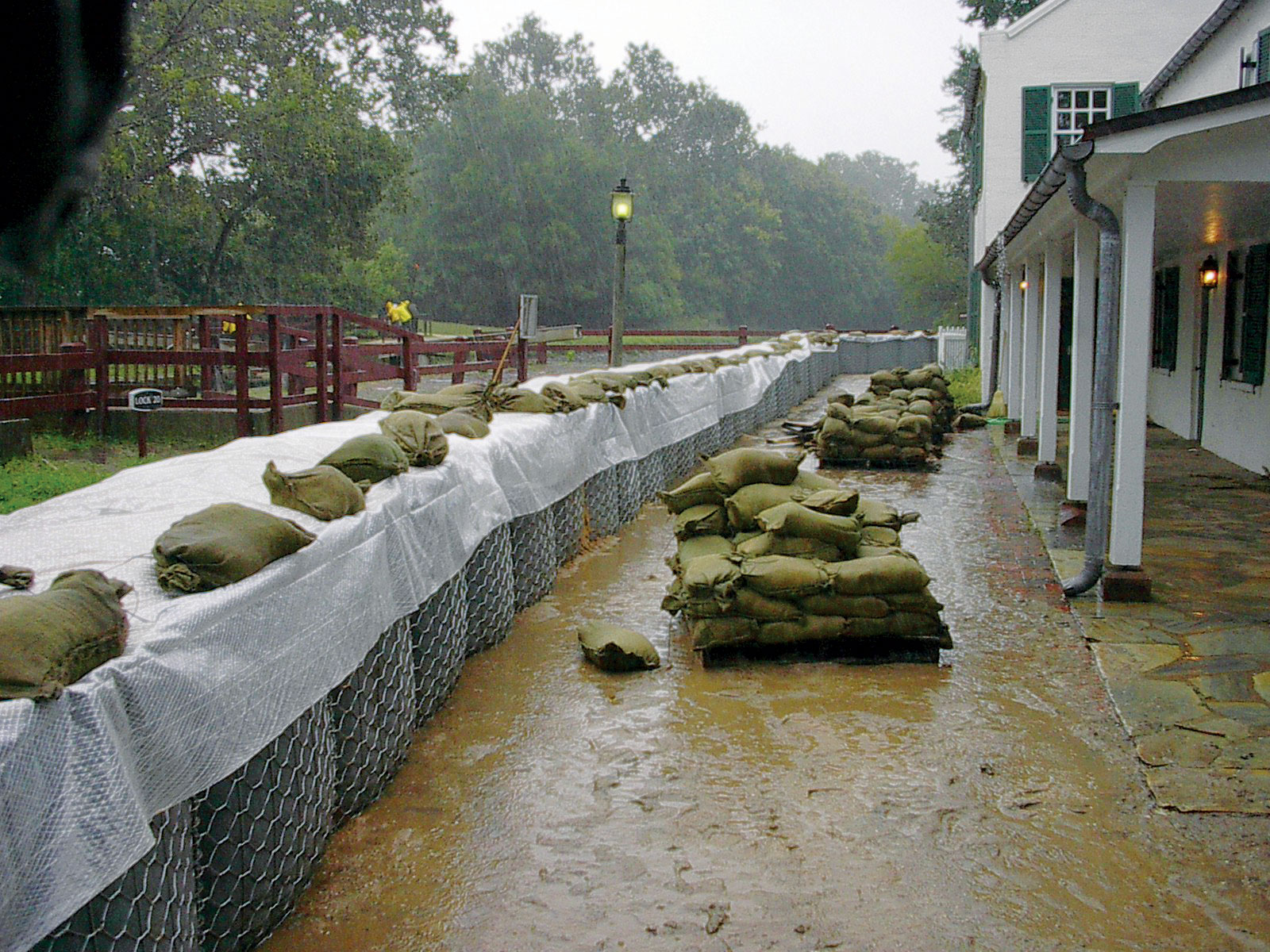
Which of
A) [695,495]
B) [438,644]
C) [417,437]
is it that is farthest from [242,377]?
[438,644]

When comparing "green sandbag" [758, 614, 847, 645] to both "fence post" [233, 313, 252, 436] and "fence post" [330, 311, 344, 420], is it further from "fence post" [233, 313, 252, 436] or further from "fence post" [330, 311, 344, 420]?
"fence post" [330, 311, 344, 420]

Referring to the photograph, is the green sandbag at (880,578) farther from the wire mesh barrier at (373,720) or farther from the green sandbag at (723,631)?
the wire mesh barrier at (373,720)

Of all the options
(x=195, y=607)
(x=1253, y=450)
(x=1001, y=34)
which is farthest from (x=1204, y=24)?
(x=195, y=607)

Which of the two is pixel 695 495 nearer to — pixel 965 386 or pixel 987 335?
pixel 987 335

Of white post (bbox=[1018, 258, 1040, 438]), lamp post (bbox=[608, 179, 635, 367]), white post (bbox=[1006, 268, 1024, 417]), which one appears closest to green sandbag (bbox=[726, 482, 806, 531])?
lamp post (bbox=[608, 179, 635, 367])

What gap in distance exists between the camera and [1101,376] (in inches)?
259

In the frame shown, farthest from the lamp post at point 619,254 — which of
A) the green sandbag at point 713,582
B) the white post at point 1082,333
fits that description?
→ the green sandbag at point 713,582

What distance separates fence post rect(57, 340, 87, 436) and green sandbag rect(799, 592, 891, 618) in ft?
26.6

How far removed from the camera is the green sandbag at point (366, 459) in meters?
4.77

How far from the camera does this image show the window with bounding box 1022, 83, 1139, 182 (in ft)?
58.5

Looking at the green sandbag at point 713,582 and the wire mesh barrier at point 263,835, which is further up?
the green sandbag at point 713,582

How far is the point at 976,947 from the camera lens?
3176mm

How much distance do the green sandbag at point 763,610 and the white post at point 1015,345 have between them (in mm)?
10520

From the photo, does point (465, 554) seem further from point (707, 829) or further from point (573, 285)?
point (573, 285)
